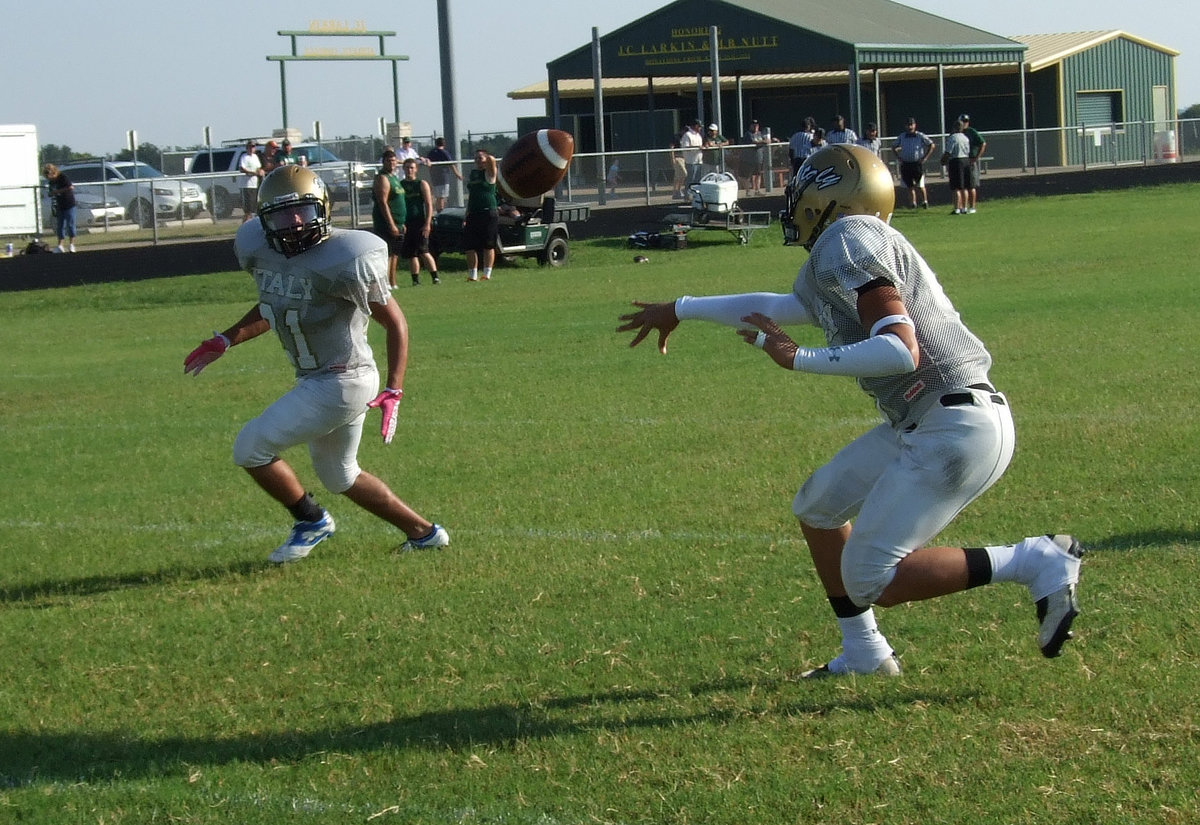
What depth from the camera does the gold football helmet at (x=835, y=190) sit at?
462 centimetres

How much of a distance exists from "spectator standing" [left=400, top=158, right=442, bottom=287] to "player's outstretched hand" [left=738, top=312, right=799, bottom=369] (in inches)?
696

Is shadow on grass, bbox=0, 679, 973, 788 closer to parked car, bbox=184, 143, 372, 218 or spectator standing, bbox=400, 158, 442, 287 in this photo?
spectator standing, bbox=400, 158, 442, 287

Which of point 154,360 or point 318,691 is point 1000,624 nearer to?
point 318,691

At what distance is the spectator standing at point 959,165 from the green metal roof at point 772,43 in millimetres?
10608

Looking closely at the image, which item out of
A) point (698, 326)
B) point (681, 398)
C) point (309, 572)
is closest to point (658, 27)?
point (698, 326)

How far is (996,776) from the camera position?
4.09 m

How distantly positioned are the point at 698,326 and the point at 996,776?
1139 cm

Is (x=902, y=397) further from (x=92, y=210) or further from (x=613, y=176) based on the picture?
(x=613, y=176)

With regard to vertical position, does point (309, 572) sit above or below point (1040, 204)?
below

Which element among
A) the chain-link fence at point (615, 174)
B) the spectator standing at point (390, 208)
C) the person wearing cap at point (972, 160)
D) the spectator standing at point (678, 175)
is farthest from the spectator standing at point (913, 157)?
the spectator standing at point (390, 208)

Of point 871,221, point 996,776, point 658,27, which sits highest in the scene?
point 658,27

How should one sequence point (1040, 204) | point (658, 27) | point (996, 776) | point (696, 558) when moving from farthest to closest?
point (658, 27) < point (1040, 204) < point (696, 558) < point (996, 776)

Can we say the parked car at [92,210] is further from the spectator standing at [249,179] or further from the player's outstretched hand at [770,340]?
the player's outstretched hand at [770,340]

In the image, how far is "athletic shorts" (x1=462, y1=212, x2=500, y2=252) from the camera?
73.1 ft
